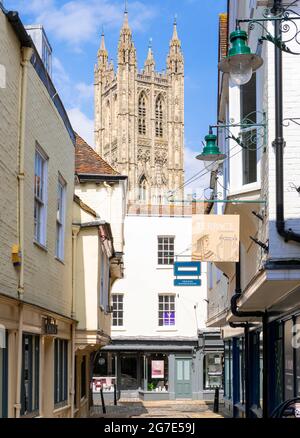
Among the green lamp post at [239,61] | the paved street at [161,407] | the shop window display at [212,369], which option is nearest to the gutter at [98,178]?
the green lamp post at [239,61]

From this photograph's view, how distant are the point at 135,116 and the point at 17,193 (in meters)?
123

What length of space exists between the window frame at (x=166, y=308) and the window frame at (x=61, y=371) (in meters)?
26.9

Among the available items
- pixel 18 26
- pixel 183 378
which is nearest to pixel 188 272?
pixel 183 378

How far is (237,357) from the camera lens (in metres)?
28.8

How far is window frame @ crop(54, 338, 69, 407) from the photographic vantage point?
15211 millimetres

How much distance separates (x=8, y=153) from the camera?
34.4ft

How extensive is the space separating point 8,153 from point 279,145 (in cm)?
344

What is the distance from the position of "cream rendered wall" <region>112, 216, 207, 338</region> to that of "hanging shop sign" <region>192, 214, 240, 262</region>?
2994cm

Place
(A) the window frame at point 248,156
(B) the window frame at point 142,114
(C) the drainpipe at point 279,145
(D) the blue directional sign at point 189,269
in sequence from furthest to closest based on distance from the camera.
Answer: (B) the window frame at point 142,114 < (D) the blue directional sign at point 189,269 < (A) the window frame at point 248,156 < (C) the drainpipe at point 279,145

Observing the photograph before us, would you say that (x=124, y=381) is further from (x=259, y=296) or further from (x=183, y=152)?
(x=183, y=152)

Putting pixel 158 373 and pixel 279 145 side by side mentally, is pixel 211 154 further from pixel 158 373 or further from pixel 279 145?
pixel 158 373

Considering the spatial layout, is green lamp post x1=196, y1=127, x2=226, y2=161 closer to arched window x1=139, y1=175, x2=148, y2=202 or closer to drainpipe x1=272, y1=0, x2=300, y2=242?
drainpipe x1=272, y1=0, x2=300, y2=242

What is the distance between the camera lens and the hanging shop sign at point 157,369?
43.4 meters

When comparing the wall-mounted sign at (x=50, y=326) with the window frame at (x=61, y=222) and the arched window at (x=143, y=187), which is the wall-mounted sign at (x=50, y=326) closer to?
the window frame at (x=61, y=222)
